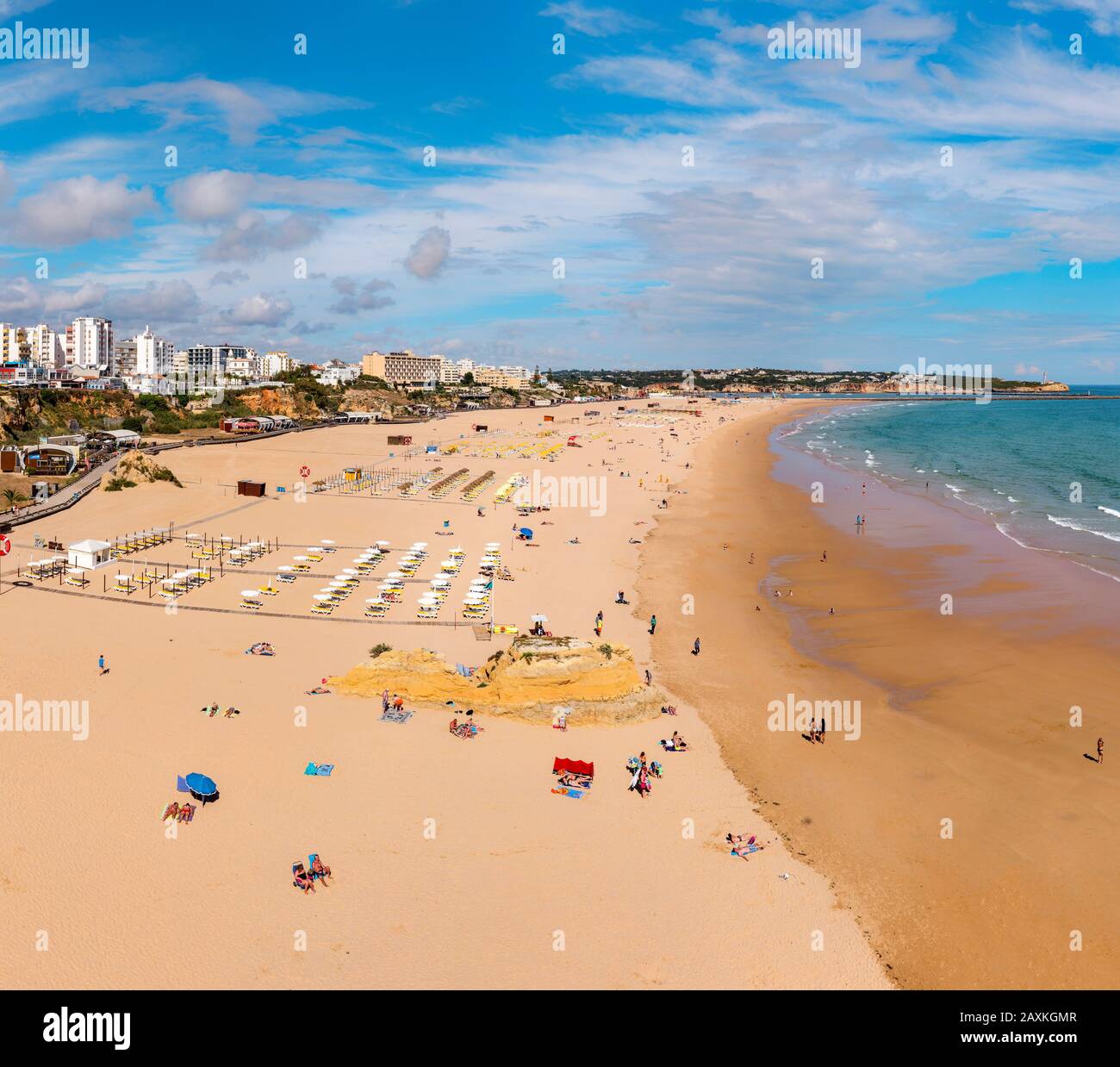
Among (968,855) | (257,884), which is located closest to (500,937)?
(257,884)

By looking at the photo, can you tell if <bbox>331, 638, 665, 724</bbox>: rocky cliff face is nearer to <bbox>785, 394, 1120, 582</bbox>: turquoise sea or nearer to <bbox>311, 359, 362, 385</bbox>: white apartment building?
<bbox>785, 394, 1120, 582</bbox>: turquoise sea

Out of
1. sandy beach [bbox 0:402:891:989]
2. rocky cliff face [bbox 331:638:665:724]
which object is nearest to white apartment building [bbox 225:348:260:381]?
sandy beach [bbox 0:402:891:989]

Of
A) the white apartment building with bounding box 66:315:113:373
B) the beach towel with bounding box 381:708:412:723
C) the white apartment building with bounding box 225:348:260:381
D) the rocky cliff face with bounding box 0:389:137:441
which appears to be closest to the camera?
the beach towel with bounding box 381:708:412:723

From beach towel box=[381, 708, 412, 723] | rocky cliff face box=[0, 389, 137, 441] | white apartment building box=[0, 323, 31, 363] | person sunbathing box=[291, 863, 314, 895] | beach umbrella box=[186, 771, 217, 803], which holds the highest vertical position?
white apartment building box=[0, 323, 31, 363]

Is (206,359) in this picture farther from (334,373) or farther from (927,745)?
(927,745)

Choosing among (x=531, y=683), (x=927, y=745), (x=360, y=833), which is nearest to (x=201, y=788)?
(x=360, y=833)

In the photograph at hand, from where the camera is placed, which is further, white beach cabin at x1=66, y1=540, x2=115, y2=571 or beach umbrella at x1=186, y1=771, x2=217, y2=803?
white beach cabin at x1=66, y1=540, x2=115, y2=571

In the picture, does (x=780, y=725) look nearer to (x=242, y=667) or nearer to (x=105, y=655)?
(x=242, y=667)
